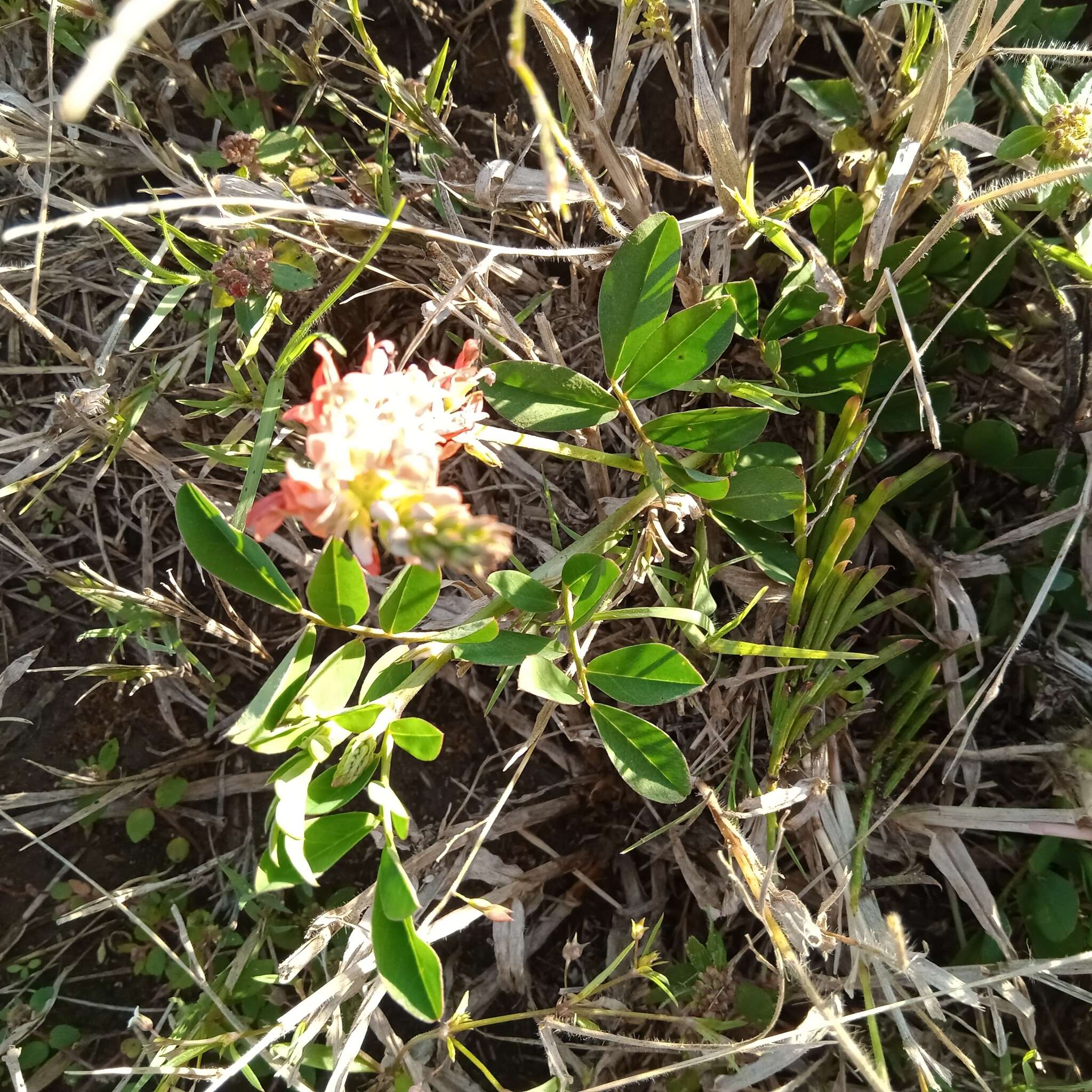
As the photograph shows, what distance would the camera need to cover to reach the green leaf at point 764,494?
5.36ft

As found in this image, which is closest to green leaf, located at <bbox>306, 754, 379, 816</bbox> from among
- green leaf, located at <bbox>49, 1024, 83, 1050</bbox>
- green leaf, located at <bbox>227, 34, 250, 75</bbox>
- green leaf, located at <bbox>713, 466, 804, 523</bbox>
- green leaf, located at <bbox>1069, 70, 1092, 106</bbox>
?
green leaf, located at <bbox>713, 466, 804, 523</bbox>

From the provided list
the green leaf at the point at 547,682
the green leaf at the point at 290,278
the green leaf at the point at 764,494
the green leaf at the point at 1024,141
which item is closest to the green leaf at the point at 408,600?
the green leaf at the point at 547,682

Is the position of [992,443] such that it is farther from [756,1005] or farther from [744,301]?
[756,1005]

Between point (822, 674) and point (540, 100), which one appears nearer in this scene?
point (540, 100)

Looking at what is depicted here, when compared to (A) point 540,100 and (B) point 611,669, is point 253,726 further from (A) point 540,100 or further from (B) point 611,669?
(A) point 540,100

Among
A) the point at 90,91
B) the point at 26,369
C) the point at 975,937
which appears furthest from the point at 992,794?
the point at 26,369

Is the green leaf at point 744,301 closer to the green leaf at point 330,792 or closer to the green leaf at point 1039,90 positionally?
the green leaf at point 1039,90

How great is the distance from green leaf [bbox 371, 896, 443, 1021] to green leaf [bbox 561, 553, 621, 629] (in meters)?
0.54

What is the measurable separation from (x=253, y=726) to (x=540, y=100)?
841 mm

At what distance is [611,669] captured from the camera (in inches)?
62.6

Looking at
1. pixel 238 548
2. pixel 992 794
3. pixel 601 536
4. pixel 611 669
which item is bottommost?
pixel 992 794

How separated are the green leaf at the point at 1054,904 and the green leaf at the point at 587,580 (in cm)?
118

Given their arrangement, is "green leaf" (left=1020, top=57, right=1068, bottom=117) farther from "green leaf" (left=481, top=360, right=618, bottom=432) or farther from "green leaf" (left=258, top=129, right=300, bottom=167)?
"green leaf" (left=258, top=129, right=300, bottom=167)

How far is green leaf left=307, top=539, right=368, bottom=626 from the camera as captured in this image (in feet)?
4.35
